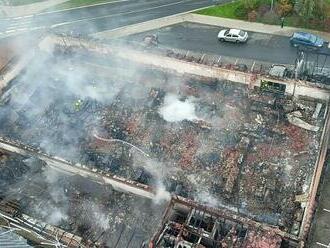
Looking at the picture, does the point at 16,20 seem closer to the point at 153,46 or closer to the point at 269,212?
the point at 153,46

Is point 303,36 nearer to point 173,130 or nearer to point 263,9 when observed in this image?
point 263,9

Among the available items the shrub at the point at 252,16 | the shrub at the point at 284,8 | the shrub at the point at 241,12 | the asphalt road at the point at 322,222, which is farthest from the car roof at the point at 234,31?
the asphalt road at the point at 322,222

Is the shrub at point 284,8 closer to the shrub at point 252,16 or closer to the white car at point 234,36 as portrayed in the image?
the shrub at point 252,16

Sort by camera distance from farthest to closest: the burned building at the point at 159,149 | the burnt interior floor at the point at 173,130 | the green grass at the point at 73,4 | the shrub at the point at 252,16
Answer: the green grass at the point at 73,4 < the shrub at the point at 252,16 < the burnt interior floor at the point at 173,130 < the burned building at the point at 159,149

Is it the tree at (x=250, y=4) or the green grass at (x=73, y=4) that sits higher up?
the tree at (x=250, y=4)

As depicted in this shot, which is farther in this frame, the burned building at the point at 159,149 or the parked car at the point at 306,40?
the parked car at the point at 306,40

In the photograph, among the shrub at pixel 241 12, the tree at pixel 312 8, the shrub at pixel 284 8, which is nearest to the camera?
the tree at pixel 312 8

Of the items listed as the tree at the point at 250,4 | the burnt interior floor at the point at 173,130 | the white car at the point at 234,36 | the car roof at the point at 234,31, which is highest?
the tree at the point at 250,4

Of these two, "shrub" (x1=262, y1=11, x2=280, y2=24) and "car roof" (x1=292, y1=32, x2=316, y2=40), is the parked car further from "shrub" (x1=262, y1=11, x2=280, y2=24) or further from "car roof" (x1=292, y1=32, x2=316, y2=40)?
"shrub" (x1=262, y1=11, x2=280, y2=24)

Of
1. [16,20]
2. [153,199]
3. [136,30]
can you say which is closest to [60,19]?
[16,20]
